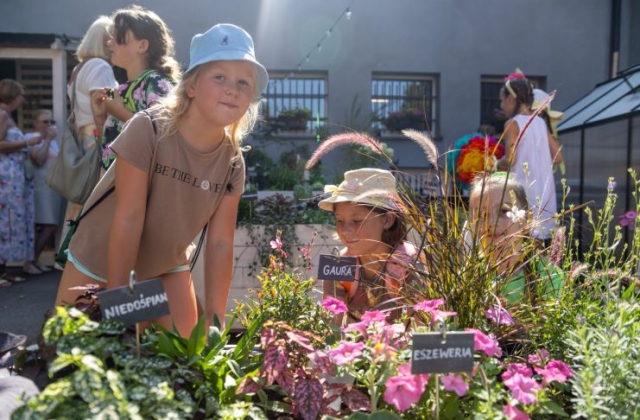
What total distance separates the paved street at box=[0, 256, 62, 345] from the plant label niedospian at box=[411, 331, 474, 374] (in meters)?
3.37

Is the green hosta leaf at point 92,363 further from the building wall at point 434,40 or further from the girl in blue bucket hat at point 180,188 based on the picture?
the building wall at point 434,40

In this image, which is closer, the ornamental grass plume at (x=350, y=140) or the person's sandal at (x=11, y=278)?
the ornamental grass plume at (x=350, y=140)

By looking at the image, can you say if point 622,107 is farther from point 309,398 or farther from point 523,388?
point 309,398

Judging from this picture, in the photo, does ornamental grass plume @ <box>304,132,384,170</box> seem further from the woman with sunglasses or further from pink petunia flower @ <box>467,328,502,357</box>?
the woman with sunglasses

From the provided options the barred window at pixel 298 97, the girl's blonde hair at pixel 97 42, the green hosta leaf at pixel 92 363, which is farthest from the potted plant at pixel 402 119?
the green hosta leaf at pixel 92 363

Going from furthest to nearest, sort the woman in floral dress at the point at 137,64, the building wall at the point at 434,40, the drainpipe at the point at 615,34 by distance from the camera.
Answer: the drainpipe at the point at 615,34 → the building wall at the point at 434,40 → the woman in floral dress at the point at 137,64

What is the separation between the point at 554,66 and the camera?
34.8 ft

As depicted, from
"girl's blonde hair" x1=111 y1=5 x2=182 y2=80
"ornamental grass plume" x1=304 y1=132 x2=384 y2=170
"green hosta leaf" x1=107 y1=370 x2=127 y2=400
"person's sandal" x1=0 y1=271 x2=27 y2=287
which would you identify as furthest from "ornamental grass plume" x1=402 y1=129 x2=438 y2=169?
"person's sandal" x1=0 y1=271 x2=27 y2=287

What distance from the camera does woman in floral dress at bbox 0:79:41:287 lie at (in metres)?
5.32

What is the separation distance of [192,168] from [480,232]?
2.99 ft

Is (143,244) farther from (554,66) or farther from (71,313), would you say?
→ (554,66)

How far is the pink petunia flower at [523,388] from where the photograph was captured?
3.49 ft

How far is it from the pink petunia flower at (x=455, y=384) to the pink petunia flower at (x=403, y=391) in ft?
0.14

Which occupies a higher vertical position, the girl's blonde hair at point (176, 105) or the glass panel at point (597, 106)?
the glass panel at point (597, 106)
